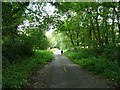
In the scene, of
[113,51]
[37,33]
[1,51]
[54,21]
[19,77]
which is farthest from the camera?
[37,33]

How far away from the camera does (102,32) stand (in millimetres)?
42438

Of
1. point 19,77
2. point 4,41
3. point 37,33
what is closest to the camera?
point 19,77

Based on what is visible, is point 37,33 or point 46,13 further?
point 37,33

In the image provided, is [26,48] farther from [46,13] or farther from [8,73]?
[8,73]

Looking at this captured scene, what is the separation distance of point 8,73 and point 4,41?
5.64 m

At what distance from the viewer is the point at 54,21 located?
107 feet

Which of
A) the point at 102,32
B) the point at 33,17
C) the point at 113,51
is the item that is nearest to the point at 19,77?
the point at 113,51

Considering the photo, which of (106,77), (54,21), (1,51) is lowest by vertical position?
(106,77)

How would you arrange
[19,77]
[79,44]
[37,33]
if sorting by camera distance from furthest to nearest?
[79,44] < [37,33] < [19,77]

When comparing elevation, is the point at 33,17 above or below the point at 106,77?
above

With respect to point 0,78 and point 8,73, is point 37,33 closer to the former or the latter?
point 8,73

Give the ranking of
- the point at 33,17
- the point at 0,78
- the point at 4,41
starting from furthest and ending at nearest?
the point at 33,17 → the point at 4,41 → the point at 0,78

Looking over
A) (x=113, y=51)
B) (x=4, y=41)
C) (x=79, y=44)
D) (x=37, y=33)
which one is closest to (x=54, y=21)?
(x=37, y=33)

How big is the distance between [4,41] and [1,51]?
8.17 feet
